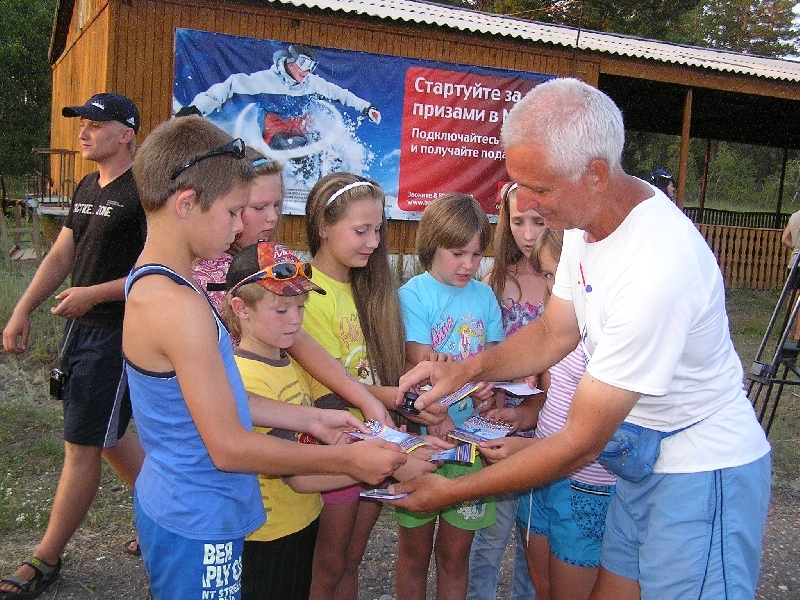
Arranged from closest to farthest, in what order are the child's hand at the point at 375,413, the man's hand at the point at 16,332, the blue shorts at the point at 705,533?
1. the blue shorts at the point at 705,533
2. the child's hand at the point at 375,413
3. the man's hand at the point at 16,332

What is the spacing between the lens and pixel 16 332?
368 cm

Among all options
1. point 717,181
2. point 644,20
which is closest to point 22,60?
point 644,20

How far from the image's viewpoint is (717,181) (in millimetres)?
50188

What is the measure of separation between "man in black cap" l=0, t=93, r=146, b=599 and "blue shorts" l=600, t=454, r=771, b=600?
2.47 m

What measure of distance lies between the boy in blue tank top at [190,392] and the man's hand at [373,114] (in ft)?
26.3

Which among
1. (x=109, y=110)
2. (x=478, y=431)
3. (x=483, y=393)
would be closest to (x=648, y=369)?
(x=478, y=431)

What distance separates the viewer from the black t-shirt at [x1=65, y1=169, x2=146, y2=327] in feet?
11.6

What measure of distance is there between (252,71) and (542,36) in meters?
4.30

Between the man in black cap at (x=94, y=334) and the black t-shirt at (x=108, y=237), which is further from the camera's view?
the black t-shirt at (x=108, y=237)

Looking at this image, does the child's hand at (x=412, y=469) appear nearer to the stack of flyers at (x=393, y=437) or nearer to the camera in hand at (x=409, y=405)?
the stack of flyers at (x=393, y=437)

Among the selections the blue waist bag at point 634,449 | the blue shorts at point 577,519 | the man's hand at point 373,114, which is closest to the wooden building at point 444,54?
the man's hand at point 373,114

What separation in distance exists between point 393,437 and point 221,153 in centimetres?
111

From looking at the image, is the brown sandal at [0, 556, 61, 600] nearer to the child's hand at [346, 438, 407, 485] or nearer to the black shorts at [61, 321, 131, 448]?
the black shorts at [61, 321, 131, 448]

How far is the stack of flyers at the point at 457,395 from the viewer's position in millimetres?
2898
